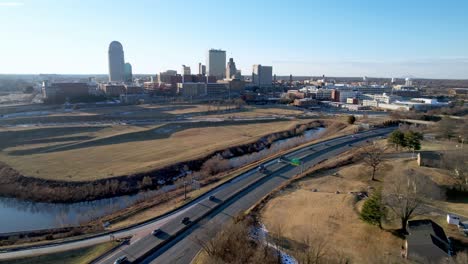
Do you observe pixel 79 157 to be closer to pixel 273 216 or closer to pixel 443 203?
pixel 273 216

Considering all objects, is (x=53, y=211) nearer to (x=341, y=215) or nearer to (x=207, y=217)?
(x=207, y=217)

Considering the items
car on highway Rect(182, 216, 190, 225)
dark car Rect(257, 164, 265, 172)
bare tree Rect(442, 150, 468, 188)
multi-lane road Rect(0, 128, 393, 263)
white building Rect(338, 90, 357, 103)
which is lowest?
multi-lane road Rect(0, 128, 393, 263)

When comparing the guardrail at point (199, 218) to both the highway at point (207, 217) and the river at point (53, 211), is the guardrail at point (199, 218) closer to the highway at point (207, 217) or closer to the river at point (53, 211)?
the highway at point (207, 217)

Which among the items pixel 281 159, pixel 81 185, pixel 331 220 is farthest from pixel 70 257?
pixel 281 159

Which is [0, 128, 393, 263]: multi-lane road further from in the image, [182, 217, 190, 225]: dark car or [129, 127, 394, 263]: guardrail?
[182, 217, 190, 225]: dark car

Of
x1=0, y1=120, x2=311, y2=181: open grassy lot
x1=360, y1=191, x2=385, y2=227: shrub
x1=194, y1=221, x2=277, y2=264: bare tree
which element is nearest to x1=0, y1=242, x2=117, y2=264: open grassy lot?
x1=194, y1=221, x2=277, y2=264: bare tree

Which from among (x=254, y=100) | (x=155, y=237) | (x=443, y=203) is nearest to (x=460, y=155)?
(x=443, y=203)
